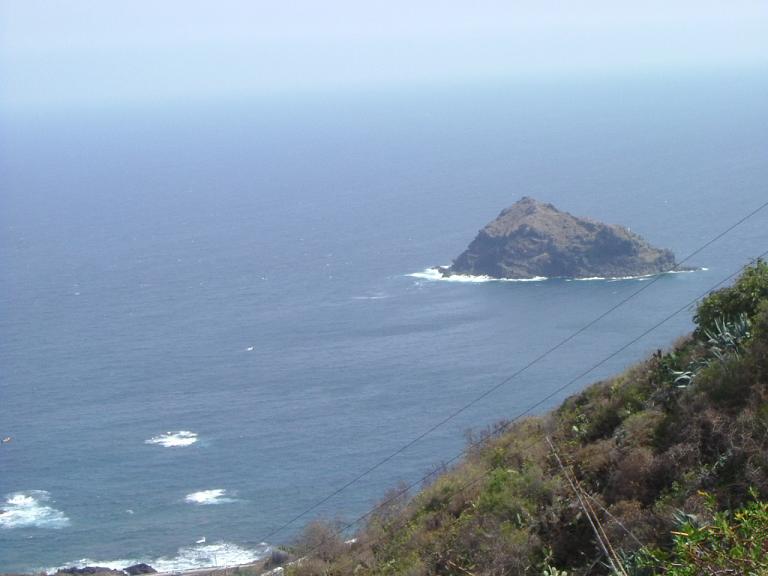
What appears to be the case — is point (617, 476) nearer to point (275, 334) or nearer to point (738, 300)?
point (738, 300)

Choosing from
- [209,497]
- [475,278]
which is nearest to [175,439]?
[209,497]

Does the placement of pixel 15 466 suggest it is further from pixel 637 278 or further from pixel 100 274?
pixel 637 278

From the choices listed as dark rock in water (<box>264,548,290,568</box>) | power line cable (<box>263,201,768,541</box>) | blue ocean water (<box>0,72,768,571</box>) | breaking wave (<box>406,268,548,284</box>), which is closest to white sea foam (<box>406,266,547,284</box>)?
breaking wave (<box>406,268,548,284</box>)

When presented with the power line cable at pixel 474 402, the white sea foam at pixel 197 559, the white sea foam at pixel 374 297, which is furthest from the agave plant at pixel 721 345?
the white sea foam at pixel 374 297

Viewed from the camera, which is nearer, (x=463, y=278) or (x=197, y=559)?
(x=197, y=559)

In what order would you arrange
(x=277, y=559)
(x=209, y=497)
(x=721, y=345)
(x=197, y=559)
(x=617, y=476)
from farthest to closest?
(x=209, y=497) < (x=197, y=559) < (x=277, y=559) < (x=721, y=345) < (x=617, y=476)
